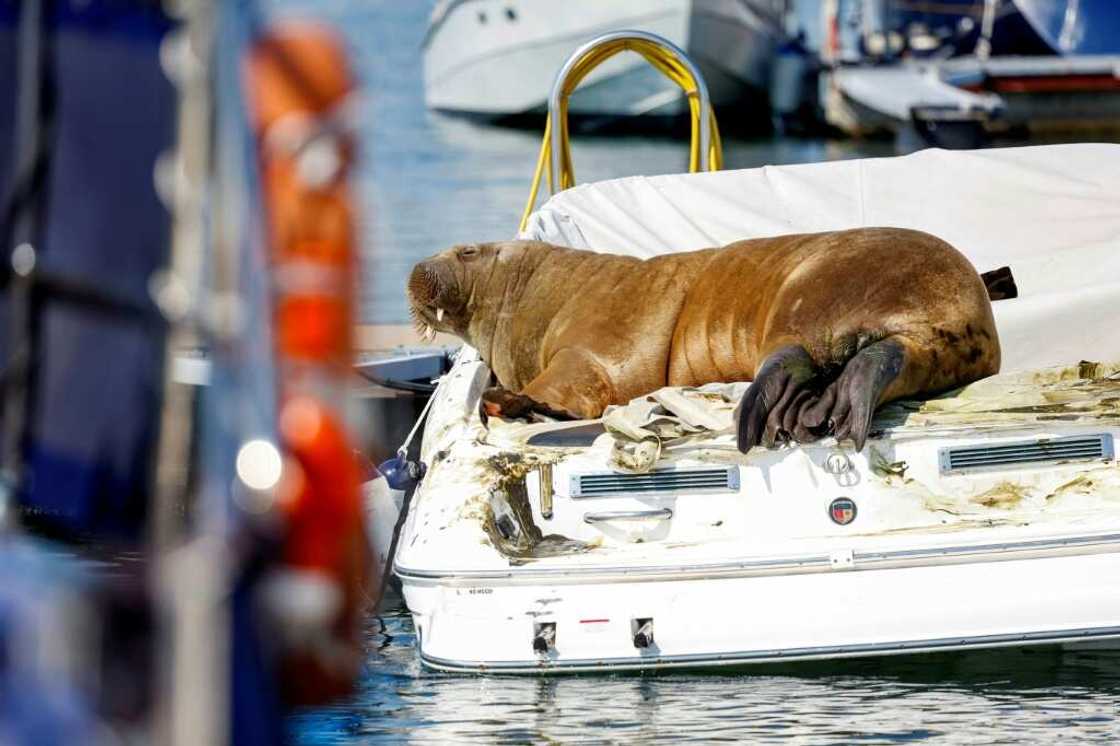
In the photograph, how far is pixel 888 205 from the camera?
8.88 m

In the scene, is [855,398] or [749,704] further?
[855,398]

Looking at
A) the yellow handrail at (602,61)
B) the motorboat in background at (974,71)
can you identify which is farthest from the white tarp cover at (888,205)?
the motorboat in background at (974,71)

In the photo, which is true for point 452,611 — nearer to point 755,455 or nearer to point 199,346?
point 755,455

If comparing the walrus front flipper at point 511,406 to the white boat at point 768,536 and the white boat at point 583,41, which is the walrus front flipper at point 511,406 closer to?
the white boat at point 768,536

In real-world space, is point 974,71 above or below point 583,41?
below

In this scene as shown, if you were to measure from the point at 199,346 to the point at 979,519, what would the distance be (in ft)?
11.3

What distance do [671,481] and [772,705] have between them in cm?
73

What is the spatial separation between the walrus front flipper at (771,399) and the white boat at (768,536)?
6 centimetres

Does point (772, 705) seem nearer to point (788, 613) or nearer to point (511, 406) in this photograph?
point (788, 613)

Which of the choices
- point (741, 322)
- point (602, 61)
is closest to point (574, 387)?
point (741, 322)

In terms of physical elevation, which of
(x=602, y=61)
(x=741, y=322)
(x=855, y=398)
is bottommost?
(x=855, y=398)

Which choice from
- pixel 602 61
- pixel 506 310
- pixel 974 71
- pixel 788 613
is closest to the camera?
pixel 788 613

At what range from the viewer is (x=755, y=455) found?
554cm

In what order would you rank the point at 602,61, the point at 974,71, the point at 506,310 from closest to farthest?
the point at 506,310 → the point at 602,61 → the point at 974,71
